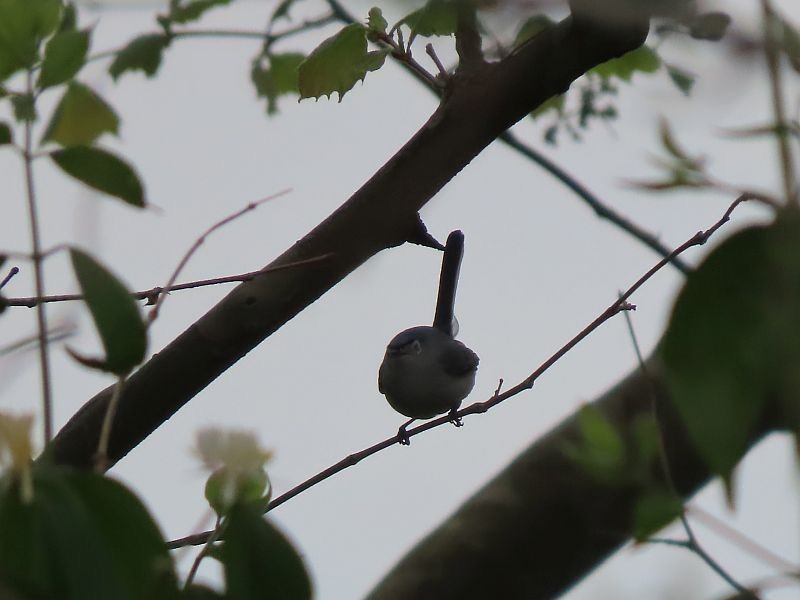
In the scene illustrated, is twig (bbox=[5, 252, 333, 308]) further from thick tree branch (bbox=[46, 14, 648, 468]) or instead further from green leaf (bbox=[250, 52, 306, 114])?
green leaf (bbox=[250, 52, 306, 114])

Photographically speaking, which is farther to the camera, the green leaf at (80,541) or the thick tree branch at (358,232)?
the thick tree branch at (358,232)

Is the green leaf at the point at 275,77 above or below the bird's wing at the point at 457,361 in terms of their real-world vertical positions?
above

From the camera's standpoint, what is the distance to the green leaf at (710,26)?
50 cm

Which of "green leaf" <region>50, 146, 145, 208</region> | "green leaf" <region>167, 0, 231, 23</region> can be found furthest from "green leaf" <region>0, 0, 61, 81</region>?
"green leaf" <region>167, 0, 231, 23</region>

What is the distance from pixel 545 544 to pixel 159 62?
5.10 ft

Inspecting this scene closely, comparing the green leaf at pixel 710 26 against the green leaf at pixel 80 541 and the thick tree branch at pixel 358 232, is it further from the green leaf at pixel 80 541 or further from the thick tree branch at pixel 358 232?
the thick tree branch at pixel 358 232

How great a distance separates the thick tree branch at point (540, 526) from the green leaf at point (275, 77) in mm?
1230

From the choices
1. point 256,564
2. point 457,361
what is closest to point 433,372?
point 457,361

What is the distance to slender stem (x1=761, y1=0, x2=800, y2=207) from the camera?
1.57 ft

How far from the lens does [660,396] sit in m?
1.90

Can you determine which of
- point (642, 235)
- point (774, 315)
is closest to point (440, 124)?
point (774, 315)

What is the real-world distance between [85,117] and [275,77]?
0.82 metres

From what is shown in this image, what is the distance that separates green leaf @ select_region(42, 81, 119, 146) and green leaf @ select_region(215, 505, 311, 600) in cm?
147

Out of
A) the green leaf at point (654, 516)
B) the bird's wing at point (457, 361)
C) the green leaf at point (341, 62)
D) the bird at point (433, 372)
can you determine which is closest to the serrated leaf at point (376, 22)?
the green leaf at point (341, 62)
